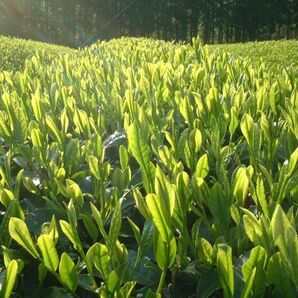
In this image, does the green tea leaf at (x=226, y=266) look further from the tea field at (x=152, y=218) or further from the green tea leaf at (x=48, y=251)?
the green tea leaf at (x=48, y=251)

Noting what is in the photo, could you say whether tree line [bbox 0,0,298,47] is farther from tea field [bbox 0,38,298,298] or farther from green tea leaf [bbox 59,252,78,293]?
green tea leaf [bbox 59,252,78,293]

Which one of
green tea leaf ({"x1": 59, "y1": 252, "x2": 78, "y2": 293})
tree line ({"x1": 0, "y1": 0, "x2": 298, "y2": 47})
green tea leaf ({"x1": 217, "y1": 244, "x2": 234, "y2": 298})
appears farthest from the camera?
tree line ({"x1": 0, "y1": 0, "x2": 298, "y2": 47})

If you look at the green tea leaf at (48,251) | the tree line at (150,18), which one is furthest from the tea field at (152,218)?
the tree line at (150,18)

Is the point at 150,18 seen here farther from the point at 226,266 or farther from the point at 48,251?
the point at 226,266

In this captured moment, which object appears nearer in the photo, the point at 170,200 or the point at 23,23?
the point at 170,200

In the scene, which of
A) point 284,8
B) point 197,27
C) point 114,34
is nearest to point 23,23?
point 114,34

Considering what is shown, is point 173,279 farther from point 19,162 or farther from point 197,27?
point 197,27

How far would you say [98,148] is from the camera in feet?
5.33

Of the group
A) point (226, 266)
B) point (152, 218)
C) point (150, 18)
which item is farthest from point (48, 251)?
point (150, 18)

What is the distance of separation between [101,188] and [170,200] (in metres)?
0.36

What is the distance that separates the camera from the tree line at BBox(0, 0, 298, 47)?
42.8 meters

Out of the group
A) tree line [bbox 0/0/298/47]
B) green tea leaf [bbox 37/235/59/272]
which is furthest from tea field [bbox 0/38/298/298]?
tree line [bbox 0/0/298/47]

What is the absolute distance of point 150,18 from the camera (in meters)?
43.1

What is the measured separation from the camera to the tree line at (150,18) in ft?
140
